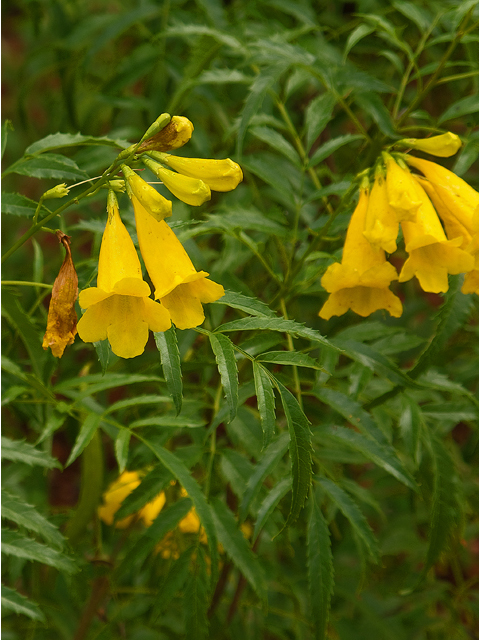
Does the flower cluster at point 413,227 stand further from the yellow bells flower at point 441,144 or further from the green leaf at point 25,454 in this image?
the green leaf at point 25,454

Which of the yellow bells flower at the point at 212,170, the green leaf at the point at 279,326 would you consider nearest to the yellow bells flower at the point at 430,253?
the green leaf at the point at 279,326

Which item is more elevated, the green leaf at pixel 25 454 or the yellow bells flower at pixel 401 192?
the yellow bells flower at pixel 401 192

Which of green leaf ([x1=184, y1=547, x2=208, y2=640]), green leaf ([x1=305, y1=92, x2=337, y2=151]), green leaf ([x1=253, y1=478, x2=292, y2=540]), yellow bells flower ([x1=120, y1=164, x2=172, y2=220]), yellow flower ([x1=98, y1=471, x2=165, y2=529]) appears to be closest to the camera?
yellow bells flower ([x1=120, y1=164, x2=172, y2=220])

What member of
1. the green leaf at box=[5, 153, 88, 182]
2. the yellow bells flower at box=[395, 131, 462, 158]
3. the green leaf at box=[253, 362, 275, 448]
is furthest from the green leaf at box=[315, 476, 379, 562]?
the green leaf at box=[5, 153, 88, 182]

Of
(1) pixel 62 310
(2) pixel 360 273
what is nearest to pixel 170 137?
(1) pixel 62 310

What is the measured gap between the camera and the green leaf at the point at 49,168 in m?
1.24

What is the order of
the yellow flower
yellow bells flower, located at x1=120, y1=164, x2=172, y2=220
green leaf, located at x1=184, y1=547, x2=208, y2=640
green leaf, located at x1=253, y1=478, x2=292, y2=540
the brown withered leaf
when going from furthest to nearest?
the yellow flower, green leaf, located at x1=184, y1=547, x2=208, y2=640, green leaf, located at x1=253, y1=478, x2=292, y2=540, the brown withered leaf, yellow bells flower, located at x1=120, y1=164, x2=172, y2=220

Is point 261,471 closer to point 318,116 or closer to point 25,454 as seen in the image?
point 25,454

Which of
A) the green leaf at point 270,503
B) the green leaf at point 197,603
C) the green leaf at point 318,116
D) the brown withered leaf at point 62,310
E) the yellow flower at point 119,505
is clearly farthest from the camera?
the yellow flower at point 119,505

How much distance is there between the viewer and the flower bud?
3.22 feet

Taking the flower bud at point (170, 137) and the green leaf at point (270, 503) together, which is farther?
the green leaf at point (270, 503)

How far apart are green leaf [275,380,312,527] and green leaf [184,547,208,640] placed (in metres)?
0.38

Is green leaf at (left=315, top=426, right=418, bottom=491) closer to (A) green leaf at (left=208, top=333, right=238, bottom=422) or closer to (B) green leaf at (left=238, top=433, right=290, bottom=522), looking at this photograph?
(B) green leaf at (left=238, top=433, right=290, bottom=522)

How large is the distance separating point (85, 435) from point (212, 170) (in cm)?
58
